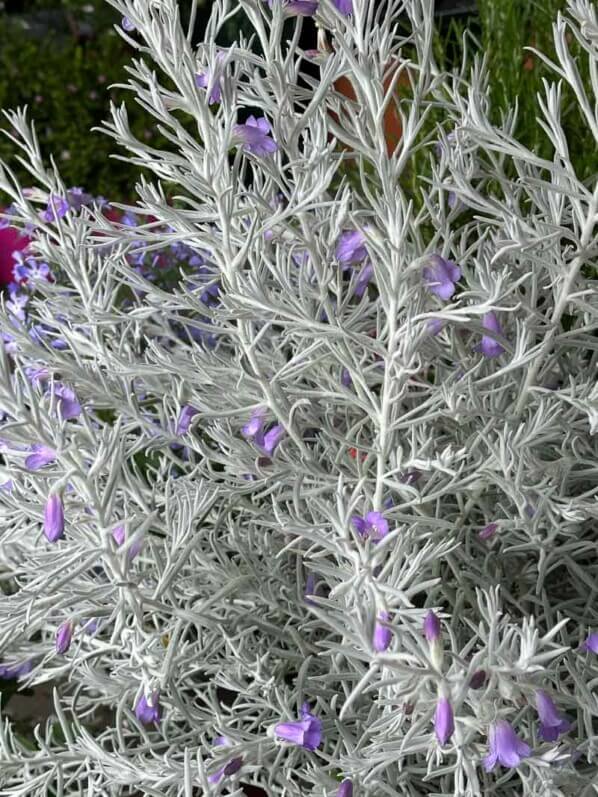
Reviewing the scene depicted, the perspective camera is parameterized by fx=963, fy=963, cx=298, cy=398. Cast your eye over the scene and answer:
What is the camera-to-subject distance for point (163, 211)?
663 millimetres

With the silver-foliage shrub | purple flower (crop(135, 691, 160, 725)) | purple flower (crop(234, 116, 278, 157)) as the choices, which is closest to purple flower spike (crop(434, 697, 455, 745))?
the silver-foliage shrub

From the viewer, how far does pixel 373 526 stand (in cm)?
61

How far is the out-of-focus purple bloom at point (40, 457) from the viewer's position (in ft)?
1.94

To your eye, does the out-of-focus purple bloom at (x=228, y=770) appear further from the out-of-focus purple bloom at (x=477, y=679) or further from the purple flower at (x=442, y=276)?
the purple flower at (x=442, y=276)

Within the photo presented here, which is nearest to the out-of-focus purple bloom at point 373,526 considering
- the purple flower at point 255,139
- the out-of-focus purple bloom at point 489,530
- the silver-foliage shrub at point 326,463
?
the silver-foliage shrub at point 326,463

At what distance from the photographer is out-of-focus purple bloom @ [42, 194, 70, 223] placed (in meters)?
0.74

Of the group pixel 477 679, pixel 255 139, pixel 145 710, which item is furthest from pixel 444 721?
pixel 255 139

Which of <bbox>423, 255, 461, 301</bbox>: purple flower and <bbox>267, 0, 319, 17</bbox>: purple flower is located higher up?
<bbox>267, 0, 319, 17</bbox>: purple flower

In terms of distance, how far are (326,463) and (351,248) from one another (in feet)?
0.66

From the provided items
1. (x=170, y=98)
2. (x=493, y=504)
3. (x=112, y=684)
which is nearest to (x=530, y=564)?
(x=493, y=504)

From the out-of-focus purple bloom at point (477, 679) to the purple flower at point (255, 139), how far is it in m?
0.37

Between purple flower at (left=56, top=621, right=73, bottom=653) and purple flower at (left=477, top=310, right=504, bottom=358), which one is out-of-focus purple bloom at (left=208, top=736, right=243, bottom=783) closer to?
purple flower at (left=56, top=621, right=73, bottom=653)

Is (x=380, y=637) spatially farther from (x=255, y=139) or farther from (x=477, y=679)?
(x=255, y=139)

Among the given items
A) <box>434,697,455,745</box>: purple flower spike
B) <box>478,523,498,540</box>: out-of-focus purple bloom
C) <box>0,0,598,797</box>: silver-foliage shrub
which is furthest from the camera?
<box>478,523,498,540</box>: out-of-focus purple bloom
